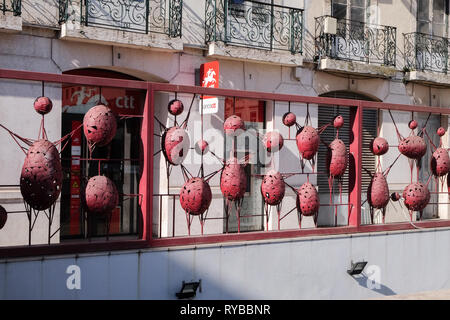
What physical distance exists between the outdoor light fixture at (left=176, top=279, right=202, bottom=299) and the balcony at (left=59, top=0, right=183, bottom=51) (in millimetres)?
5517

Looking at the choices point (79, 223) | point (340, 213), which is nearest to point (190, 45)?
point (79, 223)

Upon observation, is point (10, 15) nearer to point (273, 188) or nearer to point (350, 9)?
point (273, 188)

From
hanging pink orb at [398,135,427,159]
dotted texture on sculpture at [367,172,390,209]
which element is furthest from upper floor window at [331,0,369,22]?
dotted texture on sculpture at [367,172,390,209]

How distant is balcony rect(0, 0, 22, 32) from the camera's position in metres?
9.27

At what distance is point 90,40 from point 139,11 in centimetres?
121

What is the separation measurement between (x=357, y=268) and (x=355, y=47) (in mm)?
7599

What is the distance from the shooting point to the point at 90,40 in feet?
33.4

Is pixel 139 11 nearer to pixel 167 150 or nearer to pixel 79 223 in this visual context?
pixel 79 223

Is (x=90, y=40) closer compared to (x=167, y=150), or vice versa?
(x=167, y=150)

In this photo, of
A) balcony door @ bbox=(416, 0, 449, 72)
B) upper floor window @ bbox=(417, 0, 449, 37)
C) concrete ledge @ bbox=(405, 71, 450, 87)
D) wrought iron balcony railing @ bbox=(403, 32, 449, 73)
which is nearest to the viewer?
concrete ledge @ bbox=(405, 71, 450, 87)

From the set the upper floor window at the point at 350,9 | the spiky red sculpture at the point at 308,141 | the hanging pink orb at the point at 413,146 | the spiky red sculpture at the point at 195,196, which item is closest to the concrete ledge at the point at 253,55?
the upper floor window at the point at 350,9

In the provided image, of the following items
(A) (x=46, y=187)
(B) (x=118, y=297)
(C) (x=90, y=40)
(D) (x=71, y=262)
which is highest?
(C) (x=90, y=40)

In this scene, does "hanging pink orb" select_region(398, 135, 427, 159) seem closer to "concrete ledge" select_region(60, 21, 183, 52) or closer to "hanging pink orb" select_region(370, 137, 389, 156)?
"hanging pink orb" select_region(370, 137, 389, 156)

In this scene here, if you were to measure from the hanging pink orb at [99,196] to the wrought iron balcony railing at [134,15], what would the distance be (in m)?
5.19
